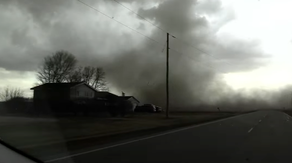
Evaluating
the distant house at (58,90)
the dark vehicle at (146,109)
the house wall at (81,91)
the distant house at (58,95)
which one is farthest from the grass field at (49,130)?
the dark vehicle at (146,109)

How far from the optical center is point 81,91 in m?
59.8

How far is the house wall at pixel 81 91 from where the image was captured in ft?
179

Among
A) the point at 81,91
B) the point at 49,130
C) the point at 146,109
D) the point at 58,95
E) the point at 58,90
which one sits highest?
the point at 81,91

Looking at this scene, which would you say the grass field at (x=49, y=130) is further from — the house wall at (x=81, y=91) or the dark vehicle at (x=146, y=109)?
the dark vehicle at (x=146, y=109)

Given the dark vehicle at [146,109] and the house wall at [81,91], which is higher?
the house wall at [81,91]

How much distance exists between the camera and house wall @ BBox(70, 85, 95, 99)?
5470 cm

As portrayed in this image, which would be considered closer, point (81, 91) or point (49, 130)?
point (49, 130)

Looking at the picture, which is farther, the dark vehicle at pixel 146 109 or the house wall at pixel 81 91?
the dark vehicle at pixel 146 109

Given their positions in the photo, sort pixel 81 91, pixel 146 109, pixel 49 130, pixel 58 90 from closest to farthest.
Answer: pixel 49 130 → pixel 58 90 → pixel 81 91 → pixel 146 109

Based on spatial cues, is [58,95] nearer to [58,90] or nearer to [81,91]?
[58,90]

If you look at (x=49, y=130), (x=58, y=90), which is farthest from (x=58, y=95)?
(x=49, y=130)

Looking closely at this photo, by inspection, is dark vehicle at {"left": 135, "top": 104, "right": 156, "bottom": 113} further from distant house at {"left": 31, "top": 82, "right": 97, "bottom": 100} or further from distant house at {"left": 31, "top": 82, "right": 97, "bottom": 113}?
distant house at {"left": 31, "top": 82, "right": 97, "bottom": 100}

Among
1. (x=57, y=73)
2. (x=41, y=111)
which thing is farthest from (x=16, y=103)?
(x=57, y=73)

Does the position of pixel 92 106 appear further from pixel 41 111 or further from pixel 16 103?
pixel 16 103
